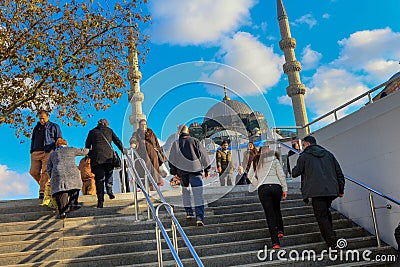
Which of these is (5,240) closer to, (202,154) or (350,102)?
(202,154)

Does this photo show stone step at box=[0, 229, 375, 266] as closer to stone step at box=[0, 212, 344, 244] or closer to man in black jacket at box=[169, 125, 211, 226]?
stone step at box=[0, 212, 344, 244]

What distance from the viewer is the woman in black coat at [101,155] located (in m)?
7.18

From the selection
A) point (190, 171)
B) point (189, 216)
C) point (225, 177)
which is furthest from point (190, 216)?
point (225, 177)

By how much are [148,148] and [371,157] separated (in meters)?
4.08

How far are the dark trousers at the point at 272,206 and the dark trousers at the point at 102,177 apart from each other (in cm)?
260

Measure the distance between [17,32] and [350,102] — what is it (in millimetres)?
7482

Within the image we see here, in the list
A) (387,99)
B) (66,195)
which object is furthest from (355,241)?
(66,195)

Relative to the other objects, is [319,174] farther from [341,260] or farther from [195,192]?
[195,192]

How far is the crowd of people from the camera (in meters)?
5.85

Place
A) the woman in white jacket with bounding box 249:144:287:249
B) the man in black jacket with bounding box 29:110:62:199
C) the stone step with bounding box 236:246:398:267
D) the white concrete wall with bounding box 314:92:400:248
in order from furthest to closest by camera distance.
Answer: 1. the man in black jacket with bounding box 29:110:62:199
2. the white concrete wall with bounding box 314:92:400:248
3. the woman in white jacket with bounding box 249:144:287:249
4. the stone step with bounding box 236:246:398:267

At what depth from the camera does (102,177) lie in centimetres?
717

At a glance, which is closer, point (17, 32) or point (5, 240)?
point (5, 240)

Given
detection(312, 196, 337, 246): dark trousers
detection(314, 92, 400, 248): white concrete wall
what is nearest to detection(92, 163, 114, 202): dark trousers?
detection(312, 196, 337, 246): dark trousers

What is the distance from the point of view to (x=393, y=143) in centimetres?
631
